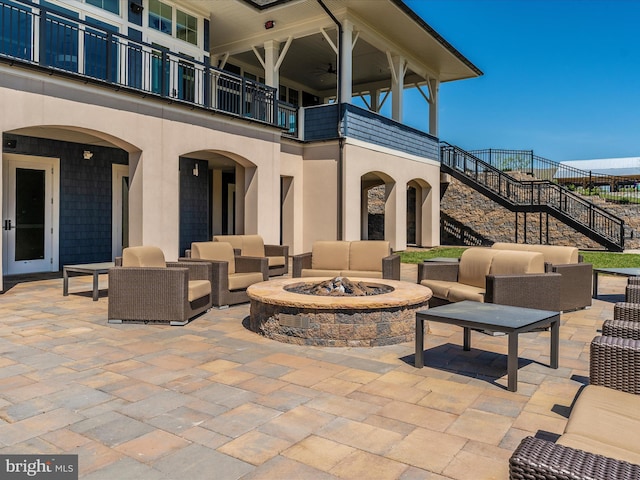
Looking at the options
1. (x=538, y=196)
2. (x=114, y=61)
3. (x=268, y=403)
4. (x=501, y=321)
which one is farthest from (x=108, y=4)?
(x=538, y=196)

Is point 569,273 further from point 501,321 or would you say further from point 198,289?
point 198,289

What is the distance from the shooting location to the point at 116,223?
11930mm

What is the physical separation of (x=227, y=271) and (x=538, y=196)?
1418 cm

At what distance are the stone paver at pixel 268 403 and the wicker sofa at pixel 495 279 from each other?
0.48 meters

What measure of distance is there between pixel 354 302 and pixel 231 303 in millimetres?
2756

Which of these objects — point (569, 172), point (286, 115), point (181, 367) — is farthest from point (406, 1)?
point (569, 172)

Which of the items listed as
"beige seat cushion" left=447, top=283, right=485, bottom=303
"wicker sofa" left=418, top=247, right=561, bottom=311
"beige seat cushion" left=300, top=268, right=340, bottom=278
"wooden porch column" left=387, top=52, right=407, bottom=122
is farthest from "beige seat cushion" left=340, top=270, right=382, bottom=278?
"wooden porch column" left=387, top=52, right=407, bottom=122

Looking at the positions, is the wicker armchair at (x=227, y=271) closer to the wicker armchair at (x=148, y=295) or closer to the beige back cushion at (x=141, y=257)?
the beige back cushion at (x=141, y=257)

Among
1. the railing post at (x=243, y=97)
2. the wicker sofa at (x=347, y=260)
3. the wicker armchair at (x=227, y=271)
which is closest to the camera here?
the wicker armchair at (x=227, y=271)

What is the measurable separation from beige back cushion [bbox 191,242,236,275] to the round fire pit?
2398 millimetres

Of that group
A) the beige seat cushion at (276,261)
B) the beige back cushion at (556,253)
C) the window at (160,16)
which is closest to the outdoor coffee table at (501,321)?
the beige back cushion at (556,253)

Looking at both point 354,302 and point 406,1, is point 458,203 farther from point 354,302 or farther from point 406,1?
point 354,302

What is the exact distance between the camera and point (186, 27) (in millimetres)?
12125

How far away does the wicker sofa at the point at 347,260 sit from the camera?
7.86 metres
